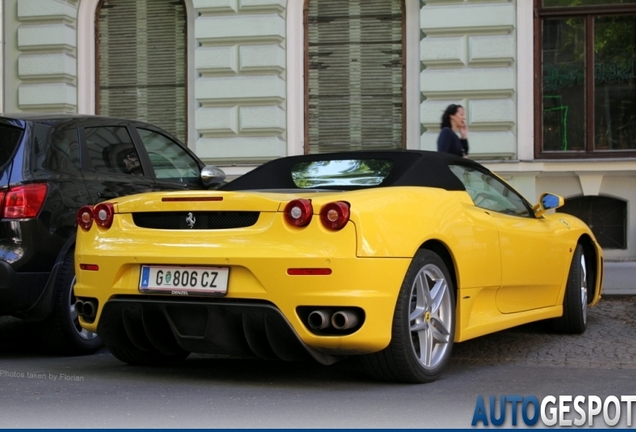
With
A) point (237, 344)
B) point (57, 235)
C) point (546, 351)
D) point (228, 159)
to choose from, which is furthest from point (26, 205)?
point (228, 159)

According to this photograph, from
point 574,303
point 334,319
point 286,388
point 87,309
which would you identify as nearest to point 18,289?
point 87,309

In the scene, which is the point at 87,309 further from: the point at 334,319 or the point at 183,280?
the point at 334,319

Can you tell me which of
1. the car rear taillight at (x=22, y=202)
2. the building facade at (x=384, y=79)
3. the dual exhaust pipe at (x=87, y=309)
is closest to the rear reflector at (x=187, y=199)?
the dual exhaust pipe at (x=87, y=309)

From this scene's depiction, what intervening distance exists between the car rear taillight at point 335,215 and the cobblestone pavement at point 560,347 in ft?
6.04

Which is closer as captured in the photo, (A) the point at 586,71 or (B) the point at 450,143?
(B) the point at 450,143

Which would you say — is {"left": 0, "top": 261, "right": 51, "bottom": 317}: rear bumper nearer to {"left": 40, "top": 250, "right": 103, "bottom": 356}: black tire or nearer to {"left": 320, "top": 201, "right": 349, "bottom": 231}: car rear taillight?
{"left": 40, "top": 250, "right": 103, "bottom": 356}: black tire

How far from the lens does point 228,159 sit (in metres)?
14.0

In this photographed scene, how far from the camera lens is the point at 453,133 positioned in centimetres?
1060

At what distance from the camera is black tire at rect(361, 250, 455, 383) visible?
5.56 metres

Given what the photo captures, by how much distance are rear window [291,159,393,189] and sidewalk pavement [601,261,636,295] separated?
4757 millimetres

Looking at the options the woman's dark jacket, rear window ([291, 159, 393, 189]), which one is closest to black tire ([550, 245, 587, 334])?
rear window ([291, 159, 393, 189])

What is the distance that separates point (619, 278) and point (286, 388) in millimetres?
6912

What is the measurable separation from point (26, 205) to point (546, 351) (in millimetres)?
3513

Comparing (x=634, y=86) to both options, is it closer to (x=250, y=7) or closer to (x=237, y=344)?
(x=250, y=7)
